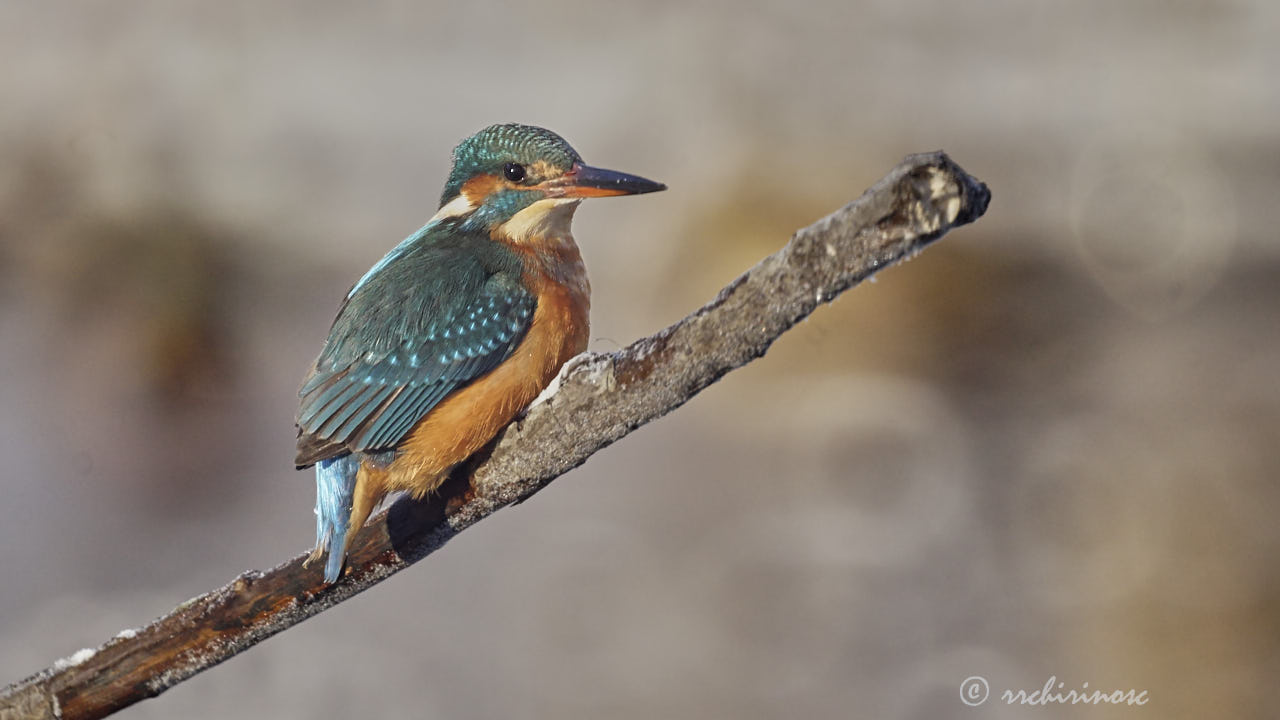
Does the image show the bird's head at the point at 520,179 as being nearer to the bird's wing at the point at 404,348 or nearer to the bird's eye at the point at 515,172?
the bird's eye at the point at 515,172

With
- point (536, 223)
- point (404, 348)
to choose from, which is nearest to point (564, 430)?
point (404, 348)

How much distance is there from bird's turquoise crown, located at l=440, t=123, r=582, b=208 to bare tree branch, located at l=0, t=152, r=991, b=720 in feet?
1.23

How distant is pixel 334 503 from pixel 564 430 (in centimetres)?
34

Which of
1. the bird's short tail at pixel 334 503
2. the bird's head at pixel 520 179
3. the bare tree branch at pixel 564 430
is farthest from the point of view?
the bird's head at pixel 520 179

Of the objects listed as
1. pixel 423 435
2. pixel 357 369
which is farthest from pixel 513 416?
pixel 357 369

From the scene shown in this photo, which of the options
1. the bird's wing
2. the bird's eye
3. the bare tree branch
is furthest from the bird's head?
the bare tree branch

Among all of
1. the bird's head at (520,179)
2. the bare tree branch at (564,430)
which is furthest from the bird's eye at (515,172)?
the bare tree branch at (564,430)

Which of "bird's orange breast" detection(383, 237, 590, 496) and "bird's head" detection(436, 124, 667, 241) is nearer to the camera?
"bird's orange breast" detection(383, 237, 590, 496)

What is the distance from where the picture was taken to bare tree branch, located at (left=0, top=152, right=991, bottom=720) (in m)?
0.96

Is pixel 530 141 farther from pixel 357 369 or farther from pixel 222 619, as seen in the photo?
pixel 222 619

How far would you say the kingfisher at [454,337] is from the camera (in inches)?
55.2

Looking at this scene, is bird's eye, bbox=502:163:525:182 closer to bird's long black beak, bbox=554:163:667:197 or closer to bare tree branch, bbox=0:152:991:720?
bird's long black beak, bbox=554:163:667:197

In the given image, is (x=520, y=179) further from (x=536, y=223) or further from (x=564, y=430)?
(x=564, y=430)

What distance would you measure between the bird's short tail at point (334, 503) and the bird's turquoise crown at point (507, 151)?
480 mm
